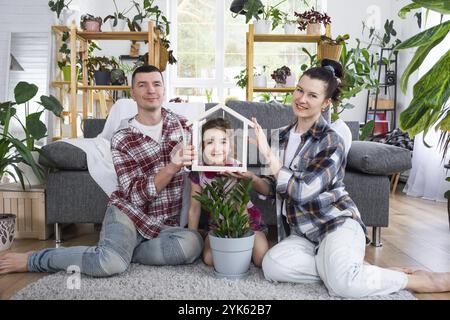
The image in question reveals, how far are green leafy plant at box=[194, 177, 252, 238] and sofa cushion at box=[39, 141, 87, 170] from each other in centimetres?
84

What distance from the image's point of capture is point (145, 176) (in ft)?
6.11

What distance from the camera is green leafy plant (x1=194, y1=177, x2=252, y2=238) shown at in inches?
63.4

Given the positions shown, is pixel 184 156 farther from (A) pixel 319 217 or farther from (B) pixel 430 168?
(B) pixel 430 168

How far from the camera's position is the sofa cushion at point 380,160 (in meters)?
2.13

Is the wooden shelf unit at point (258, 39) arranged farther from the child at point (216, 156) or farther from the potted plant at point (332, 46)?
the child at point (216, 156)

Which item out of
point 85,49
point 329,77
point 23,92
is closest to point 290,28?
point 85,49

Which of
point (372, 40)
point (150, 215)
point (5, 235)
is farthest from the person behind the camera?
point (372, 40)

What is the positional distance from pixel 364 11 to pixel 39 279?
5453 millimetres

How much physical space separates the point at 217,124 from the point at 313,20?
2.25m

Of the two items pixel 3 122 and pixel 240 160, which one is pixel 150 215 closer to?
pixel 240 160

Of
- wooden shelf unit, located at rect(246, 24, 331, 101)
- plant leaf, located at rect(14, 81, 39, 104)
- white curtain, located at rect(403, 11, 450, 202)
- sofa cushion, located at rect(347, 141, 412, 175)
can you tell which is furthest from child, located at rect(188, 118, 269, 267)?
white curtain, located at rect(403, 11, 450, 202)

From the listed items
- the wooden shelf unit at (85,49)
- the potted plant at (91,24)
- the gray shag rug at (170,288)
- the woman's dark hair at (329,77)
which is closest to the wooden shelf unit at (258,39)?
the wooden shelf unit at (85,49)
